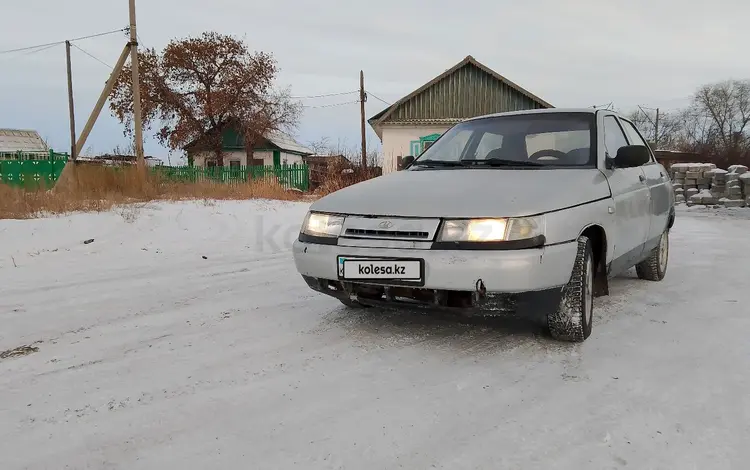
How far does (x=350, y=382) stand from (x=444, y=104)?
23.1 m

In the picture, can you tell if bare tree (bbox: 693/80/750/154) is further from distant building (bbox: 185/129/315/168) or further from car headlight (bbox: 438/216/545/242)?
car headlight (bbox: 438/216/545/242)

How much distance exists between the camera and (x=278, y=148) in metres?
41.0

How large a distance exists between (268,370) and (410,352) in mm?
771

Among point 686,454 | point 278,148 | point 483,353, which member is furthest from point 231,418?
point 278,148

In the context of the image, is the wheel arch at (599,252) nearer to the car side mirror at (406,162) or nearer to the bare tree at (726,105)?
the car side mirror at (406,162)

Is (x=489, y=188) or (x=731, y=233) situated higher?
(x=489, y=188)

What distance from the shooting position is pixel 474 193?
2846mm

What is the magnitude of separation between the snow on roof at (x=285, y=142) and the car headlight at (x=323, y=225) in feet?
122

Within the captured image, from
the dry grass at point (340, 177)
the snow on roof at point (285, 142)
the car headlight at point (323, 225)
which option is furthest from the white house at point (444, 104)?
the car headlight at point (323, 225)

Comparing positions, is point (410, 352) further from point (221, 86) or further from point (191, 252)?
point (221, 86)

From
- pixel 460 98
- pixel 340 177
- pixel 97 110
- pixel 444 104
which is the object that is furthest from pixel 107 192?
pixel 460 98

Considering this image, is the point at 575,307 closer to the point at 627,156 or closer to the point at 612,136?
the point at 627,156

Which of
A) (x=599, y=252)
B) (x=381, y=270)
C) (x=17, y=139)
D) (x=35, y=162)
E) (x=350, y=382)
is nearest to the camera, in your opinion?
(x=350, y=382)

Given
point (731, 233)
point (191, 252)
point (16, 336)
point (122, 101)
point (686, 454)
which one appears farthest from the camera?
point (122, 101)
